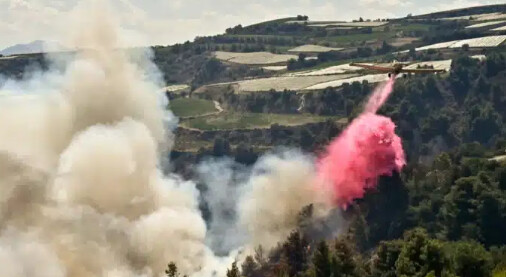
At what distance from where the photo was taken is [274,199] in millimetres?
109875

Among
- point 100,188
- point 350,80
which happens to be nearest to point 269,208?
point 100,188

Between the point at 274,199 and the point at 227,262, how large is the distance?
1418 cm

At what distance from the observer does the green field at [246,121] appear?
183625 mm

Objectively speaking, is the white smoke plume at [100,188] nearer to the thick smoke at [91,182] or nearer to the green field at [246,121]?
the thick smoke at [91,182]

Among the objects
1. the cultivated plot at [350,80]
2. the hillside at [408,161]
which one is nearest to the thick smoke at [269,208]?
the hillside at [408,161]

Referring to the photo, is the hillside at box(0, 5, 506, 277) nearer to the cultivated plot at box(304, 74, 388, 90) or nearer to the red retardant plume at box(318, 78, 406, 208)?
the cultivated plot at box(304, 74, 388, 90)

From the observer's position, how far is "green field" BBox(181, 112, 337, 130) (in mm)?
183625

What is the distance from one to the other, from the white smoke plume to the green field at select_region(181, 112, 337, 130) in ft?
234

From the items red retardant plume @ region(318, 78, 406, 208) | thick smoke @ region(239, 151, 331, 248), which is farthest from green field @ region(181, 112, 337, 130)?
thick smoke @ region(239, 151, 331, 248)

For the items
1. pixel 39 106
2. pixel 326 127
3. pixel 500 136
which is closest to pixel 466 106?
pixel 500 136

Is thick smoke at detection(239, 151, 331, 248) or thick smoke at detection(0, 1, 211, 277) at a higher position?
thick smoke at detection(0, 1, 211, 277)

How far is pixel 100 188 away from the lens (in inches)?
3401

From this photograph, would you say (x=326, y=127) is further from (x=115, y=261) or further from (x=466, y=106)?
(x=115, y=261)

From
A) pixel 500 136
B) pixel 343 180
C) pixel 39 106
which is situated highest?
pixel 39 106
